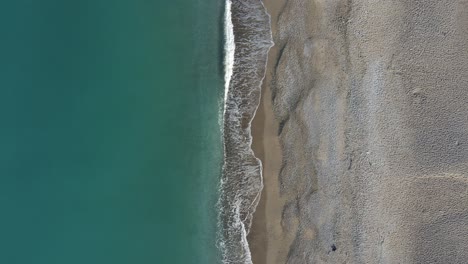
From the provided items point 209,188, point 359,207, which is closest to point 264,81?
point 209,188

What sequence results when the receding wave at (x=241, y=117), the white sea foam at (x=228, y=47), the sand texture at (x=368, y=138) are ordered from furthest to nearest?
1. the white sea foam at (x=228, y=47)
2. the receding wave at (x=241, y=117)
3. the sand texture at (x=368, y=138)

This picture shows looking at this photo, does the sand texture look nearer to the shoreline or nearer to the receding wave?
the shoreline

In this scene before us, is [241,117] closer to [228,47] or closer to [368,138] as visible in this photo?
[228,47]

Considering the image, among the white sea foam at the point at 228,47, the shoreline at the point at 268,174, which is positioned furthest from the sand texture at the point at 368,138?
the white sea foam at the point at 228,47

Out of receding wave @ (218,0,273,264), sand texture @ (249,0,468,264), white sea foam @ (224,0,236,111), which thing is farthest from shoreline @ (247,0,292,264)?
white sea foam @ (224,0,236,111)

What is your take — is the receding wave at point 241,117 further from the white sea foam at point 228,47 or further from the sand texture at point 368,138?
the sand texture at point 368,138

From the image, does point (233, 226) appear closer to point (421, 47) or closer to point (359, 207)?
point (359, 207)
